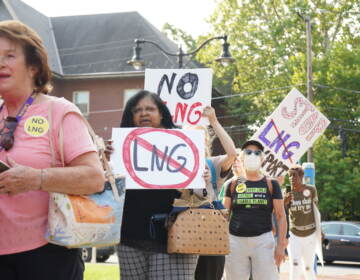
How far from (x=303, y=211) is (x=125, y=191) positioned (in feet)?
22.0

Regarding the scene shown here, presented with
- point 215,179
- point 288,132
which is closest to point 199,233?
point 215,179

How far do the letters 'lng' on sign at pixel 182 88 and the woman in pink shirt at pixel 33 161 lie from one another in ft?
13.7

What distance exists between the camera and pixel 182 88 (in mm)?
Answer: 7574

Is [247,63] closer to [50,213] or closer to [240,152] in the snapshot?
[240,152]

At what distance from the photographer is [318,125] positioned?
11.4 metres

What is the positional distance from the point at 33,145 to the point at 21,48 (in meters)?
0.44

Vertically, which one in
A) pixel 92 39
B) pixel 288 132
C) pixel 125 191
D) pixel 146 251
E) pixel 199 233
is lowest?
pixel 146 251

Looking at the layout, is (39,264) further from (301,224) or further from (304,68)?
(304,68)

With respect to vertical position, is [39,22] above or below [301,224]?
above

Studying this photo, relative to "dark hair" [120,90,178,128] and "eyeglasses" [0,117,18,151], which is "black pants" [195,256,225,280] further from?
"eyeglasses" [0,117,18,151]

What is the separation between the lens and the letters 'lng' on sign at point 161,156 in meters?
5.30

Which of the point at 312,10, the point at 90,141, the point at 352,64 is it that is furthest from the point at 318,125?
the point at 312,10

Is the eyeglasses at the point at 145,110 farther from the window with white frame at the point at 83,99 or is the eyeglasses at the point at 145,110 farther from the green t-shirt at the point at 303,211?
the window with white frame at the point at 83,99

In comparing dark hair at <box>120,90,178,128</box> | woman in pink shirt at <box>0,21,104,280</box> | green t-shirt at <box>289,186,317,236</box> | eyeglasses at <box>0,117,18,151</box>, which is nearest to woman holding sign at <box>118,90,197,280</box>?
dark hair at <box>120,90,178,128</box>
